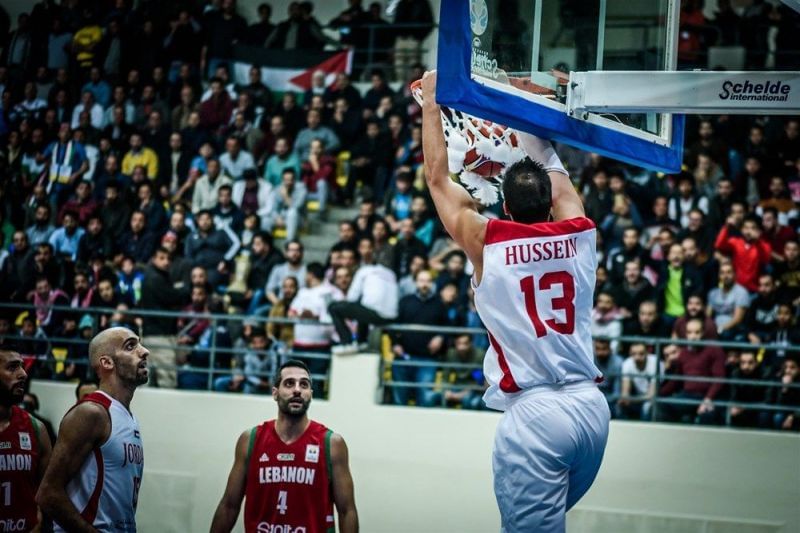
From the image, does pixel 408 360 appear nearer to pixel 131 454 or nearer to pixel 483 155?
pixel 131 454

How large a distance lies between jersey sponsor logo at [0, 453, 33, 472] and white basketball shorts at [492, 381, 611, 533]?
3191 millimetres

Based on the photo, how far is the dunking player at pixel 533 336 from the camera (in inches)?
189

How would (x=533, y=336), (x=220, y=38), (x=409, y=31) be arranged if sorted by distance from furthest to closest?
1. (x=220, y=38)
2. (x=409, y=31)
3. (x=533, y=336)

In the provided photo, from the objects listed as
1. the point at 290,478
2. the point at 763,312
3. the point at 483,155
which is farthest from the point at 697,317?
the point at 483,155

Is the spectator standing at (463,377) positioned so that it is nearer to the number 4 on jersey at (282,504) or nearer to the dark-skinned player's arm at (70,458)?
the number 4 on jersey at (282,504)

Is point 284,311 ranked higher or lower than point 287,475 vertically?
higher

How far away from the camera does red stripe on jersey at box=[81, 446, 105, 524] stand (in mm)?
5914

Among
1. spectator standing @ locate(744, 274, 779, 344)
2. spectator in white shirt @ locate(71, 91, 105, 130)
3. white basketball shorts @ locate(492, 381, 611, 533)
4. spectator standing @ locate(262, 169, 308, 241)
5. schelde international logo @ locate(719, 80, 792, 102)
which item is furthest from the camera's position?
spectator in white shirt @ locate(71, 91, 105, 130)

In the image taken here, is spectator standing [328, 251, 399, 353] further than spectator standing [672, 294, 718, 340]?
Yes

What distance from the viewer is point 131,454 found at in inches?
242

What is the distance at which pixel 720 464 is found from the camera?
35.3 ft

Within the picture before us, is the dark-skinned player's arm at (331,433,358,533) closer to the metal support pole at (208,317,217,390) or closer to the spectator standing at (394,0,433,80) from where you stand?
the metal support pole at (208,317,217,390)

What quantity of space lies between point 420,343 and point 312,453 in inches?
190

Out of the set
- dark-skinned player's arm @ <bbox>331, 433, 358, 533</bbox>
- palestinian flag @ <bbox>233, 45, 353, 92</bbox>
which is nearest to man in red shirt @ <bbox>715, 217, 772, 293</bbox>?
dark-skinned player's arm @ <bbox>331, 433, 358, 533</bbox>
